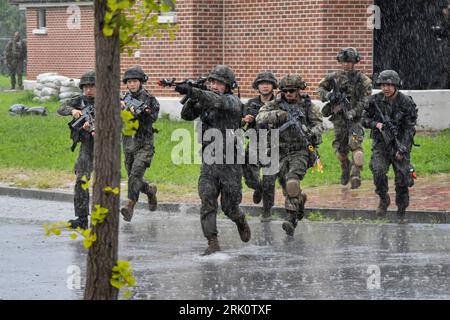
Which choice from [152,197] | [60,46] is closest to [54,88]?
[60,46]

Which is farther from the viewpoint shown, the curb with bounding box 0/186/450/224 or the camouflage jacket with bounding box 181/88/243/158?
the curb with bounding box 0/186/450/224

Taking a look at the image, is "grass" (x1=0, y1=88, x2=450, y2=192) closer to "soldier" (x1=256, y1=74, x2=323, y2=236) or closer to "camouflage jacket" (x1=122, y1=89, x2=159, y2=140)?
"camouflage jacket" (x1=122, y1=89, x2=159, y2=140)

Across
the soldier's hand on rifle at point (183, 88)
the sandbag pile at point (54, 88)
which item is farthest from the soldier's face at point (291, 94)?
the sandbag pile at point (54, 88)

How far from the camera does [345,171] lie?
16.9 metres

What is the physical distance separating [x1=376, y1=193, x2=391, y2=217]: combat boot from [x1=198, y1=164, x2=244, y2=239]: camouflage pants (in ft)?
10.2

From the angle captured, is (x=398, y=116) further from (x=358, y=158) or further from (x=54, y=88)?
(x=54, y=88)

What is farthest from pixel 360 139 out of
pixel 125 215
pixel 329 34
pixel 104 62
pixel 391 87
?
pixel 104 62

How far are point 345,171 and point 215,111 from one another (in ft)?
18.7

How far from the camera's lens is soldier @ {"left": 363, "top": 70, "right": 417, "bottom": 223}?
14.1 meters

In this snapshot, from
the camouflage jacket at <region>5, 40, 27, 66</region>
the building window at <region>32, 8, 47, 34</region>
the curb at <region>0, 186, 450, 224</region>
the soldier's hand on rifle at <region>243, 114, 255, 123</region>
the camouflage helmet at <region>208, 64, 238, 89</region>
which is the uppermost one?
the building window at <region>32, 8, 47, 34</region>

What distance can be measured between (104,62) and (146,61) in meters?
19.3

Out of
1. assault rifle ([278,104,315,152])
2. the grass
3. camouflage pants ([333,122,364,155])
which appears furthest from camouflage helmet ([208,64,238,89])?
camouflage pants ([333,122,364,155])

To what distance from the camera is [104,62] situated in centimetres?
610
